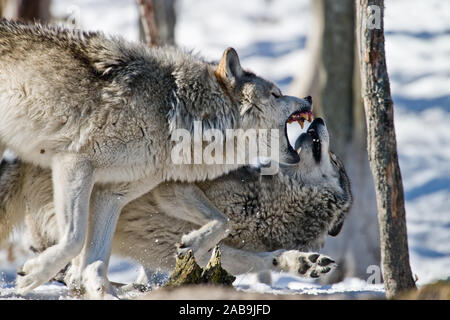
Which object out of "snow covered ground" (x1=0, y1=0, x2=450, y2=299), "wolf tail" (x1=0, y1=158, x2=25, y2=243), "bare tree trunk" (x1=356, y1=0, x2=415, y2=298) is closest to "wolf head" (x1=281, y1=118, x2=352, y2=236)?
"bare tree trunk" (x1=356, y1=0, x2=415, y2=298)

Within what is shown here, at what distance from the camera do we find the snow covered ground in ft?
46.4

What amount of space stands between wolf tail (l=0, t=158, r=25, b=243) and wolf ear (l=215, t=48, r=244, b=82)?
1856 millimetres

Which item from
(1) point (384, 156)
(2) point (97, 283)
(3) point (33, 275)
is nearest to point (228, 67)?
(1) point (384, 156)

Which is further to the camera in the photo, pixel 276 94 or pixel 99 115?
pixel 276 94

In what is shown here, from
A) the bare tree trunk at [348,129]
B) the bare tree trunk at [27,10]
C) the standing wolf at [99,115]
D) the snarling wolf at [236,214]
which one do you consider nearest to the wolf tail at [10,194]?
the snarling wolf at [236,214]

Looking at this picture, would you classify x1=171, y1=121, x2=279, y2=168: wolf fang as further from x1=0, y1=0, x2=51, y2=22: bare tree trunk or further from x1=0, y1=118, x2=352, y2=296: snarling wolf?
x1=0, y1=0, x2=51, y2=22: bare tree trunk

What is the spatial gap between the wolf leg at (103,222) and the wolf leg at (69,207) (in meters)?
0.29

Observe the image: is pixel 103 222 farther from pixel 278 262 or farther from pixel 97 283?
pixel 278 262

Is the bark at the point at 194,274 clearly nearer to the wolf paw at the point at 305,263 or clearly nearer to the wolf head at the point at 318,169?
the wolf paw at the point at 305,263

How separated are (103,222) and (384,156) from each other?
2224mm

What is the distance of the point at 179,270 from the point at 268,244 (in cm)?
161

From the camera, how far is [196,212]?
557cm
